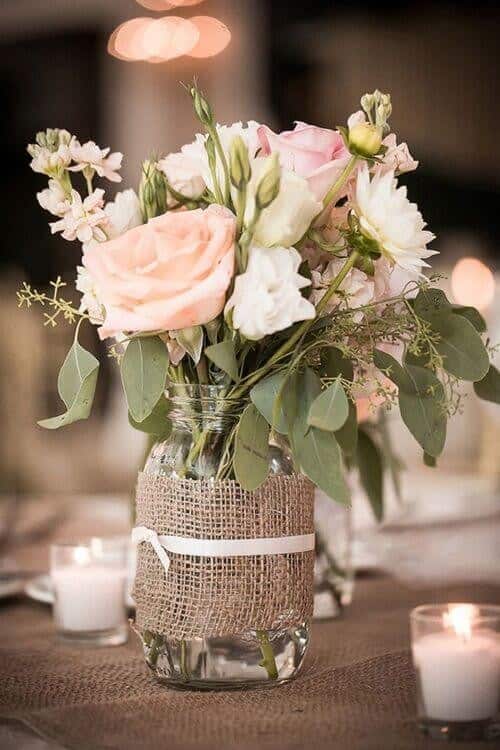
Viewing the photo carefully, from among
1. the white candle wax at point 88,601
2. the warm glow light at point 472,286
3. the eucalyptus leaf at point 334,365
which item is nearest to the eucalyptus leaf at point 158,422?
the eucalyptus leaf at point 334,365

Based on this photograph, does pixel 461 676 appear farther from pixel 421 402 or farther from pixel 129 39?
pixel 129 39

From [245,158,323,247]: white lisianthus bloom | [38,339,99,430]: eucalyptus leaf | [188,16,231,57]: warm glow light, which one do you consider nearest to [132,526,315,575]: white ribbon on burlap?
[38,339,99,430]: eucalyptus leaf

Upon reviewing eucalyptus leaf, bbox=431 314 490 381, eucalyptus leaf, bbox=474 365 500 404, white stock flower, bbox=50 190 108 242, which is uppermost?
white stock flower, bbox=50 190 108 242

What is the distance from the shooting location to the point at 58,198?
77 centimetres

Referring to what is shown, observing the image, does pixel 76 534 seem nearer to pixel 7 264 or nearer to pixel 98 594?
pixel 98 594

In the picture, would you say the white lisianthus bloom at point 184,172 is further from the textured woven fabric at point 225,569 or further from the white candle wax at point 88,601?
the white candle wax at point 88,601

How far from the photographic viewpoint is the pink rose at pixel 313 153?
2.35 ft

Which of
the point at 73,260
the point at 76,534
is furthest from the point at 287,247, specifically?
the point at 73,260

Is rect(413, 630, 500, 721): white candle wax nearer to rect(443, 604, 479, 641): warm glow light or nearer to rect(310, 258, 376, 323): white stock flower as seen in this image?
rect(443, 604, 479, 641): warm glow light

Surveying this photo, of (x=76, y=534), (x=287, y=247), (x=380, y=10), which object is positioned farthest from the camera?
(x=380, y=10)

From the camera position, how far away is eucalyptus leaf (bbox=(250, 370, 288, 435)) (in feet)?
2.27

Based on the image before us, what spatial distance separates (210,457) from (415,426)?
15 cm

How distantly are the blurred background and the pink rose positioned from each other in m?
3.42

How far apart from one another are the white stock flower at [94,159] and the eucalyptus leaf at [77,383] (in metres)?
0.13
